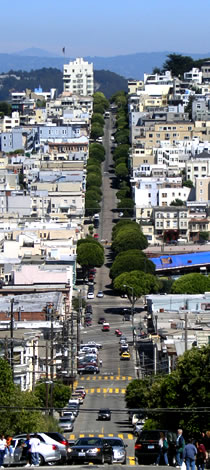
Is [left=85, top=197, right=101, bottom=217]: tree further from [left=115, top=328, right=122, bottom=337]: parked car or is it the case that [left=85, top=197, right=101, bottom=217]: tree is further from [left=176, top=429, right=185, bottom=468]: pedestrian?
[left=176, top=429, right=185, bottom=468]: pedestrian

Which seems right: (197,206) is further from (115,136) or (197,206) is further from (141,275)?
(115,136)

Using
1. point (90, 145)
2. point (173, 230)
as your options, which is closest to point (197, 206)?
point (173, 230)

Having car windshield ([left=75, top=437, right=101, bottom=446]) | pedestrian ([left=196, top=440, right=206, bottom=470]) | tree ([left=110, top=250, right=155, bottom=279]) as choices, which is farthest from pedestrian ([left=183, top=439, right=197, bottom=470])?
tree ([left=110, top=250, right=155, bottom=279])

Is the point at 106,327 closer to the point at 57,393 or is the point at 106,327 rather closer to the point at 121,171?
the point at 57,393

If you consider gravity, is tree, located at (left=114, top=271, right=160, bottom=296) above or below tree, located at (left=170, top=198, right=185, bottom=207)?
below

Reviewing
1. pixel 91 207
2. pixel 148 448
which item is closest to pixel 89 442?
pixel 148 448
